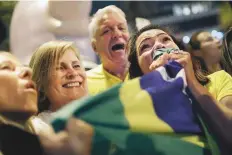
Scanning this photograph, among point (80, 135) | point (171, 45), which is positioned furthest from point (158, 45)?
point (80, 135)

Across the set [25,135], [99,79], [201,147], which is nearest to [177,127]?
[201,147]

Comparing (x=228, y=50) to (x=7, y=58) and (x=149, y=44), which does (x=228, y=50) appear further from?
(x=7, y=58)

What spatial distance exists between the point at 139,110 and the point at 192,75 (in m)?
0.20

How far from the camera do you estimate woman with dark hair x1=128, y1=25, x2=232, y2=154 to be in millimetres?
1240

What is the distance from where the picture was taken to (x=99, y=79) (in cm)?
207

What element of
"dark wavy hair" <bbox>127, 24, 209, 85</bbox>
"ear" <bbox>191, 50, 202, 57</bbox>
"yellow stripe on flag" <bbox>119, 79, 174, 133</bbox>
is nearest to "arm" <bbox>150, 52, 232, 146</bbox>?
"yellow stripe on flag" <bbox>119, 79, 174, 133</bbox>

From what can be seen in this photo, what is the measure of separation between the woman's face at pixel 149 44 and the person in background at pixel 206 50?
72 centimetres

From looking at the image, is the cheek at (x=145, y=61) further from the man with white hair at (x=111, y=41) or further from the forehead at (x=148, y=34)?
the man with white hair at (x=111, y=41)

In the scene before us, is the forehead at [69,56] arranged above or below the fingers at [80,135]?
above

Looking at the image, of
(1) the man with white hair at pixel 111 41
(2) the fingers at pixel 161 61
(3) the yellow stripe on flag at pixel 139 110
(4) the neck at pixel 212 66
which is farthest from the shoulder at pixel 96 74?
(3) the yellow stripe on flag at pixel 139 110

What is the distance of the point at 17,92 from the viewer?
1269 mm

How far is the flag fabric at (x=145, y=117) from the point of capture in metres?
1.11

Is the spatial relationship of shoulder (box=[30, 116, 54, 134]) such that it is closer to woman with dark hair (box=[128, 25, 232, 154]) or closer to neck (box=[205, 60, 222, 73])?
woman with dark hair (box=[128, 25, 232, 154])

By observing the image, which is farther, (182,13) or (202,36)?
(182,13)
